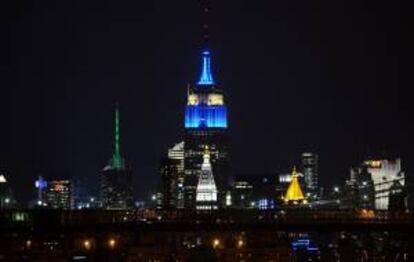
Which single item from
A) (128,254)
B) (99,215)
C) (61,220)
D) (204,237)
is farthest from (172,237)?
(61,220)

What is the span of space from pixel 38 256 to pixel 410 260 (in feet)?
97.3

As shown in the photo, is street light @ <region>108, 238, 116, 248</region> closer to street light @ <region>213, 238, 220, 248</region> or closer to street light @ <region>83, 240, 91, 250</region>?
street light @ <region>83, 240, 91, 250</region>

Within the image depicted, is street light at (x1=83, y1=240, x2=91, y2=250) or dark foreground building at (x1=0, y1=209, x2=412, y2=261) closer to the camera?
dark foreground building at (x1=0, y1=209, x2=412, y2=261)

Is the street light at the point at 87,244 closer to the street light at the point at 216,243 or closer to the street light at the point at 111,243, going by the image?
the street light at the point at 111,243

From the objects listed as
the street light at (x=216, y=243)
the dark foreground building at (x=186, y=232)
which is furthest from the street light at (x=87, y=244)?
the street light at (x=216, y=243)

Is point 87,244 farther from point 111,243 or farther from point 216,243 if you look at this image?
point 216,243

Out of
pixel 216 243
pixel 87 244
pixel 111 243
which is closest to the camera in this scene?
pixel 111 243

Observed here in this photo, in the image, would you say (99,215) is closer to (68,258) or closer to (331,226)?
(68,258)

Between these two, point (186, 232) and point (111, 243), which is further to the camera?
point (111, 243)

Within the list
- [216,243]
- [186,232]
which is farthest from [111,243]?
[186,232]

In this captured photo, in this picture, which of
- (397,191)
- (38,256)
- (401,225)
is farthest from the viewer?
(397,191)

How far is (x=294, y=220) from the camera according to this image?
98.2 m

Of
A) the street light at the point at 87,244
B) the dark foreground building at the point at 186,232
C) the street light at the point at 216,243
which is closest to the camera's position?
the dark foreground building at the point at 186,232

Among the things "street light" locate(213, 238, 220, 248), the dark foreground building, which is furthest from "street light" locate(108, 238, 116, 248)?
"street light" locate(213, 238, 220, 248)
